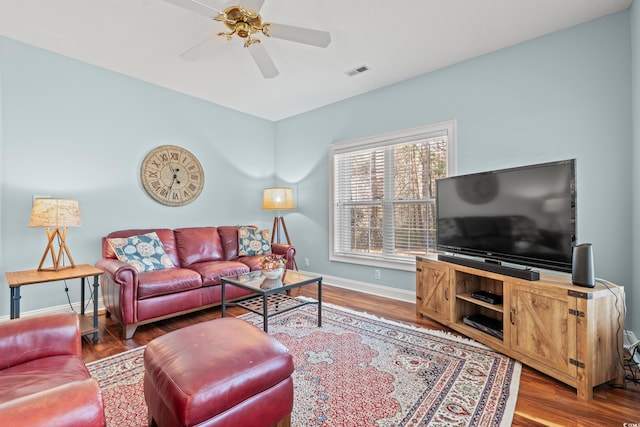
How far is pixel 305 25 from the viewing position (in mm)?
2709

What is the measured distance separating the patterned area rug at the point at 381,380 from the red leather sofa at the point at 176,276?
49 centimetres

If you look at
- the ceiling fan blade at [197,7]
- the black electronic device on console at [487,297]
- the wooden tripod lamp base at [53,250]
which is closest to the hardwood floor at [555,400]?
the black electronic device on console at [487,297]

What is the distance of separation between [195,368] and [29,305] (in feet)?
9.74

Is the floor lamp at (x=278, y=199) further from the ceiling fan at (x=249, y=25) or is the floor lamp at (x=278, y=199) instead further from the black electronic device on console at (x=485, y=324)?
the black electronic device on console at (x=485, y=324)

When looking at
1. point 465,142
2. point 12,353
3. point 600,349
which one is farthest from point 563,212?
point 12,353

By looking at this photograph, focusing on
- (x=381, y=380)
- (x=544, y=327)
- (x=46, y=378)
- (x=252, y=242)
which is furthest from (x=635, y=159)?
(x=252, y=242)

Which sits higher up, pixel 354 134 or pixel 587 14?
pixel 587 14

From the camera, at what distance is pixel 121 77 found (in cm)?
368

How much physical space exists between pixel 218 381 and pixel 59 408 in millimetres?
579

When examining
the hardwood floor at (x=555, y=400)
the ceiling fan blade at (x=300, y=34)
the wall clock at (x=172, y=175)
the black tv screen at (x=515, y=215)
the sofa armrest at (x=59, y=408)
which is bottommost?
the hardwood floor at (x=555, y=400)

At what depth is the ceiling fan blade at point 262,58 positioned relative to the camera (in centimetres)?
258

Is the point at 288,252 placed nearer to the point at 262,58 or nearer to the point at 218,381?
the point at 262,58

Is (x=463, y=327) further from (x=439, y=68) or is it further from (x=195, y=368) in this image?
(x=439, y=68)

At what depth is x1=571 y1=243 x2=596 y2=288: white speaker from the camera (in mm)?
1914
